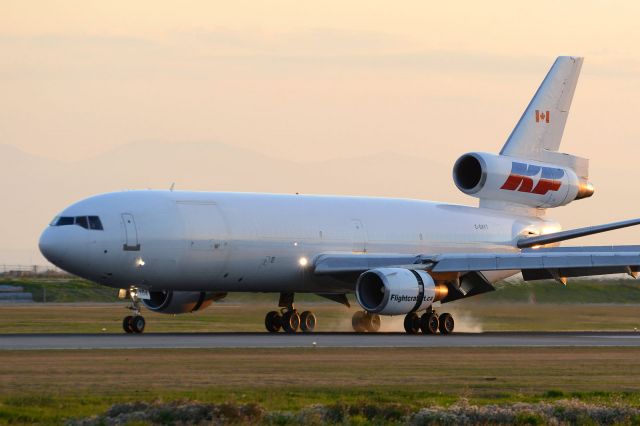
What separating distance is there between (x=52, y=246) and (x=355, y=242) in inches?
461

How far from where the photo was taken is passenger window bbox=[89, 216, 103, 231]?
39719 mm

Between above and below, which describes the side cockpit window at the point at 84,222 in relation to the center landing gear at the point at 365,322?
above

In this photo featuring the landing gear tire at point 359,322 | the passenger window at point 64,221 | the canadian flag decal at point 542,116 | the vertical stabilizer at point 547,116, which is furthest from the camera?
the canadian flag decal at point 542,116

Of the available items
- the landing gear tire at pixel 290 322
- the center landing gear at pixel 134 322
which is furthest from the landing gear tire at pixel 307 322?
the center landing gear at pixel 134 322

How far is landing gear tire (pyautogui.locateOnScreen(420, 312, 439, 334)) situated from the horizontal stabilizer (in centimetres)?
771

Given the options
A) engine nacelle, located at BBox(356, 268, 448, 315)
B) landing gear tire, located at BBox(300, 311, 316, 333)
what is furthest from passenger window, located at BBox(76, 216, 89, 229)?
landing gear tire, located at BBox(300, 311, 316, 333)

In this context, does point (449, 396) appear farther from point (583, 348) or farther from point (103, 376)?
point (583, 348)

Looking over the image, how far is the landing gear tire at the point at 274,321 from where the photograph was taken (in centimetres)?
4644

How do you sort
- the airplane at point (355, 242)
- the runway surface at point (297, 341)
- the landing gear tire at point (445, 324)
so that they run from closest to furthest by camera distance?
the runway surface at point (297, 341), the airplane at point (355, 242), the landing gear tire at point (445, 324)

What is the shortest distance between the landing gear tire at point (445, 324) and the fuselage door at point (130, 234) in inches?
416

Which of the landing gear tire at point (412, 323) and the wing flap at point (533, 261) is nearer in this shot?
the wing flap at point (533, 261)

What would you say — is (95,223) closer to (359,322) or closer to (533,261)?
(359,322)

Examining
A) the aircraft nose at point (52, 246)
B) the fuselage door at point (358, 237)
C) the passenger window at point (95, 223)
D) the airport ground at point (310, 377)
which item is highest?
the fuselage door at point (358, 237)

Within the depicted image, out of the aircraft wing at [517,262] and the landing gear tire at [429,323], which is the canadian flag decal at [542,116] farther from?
the landing gear tire at [429,323]
